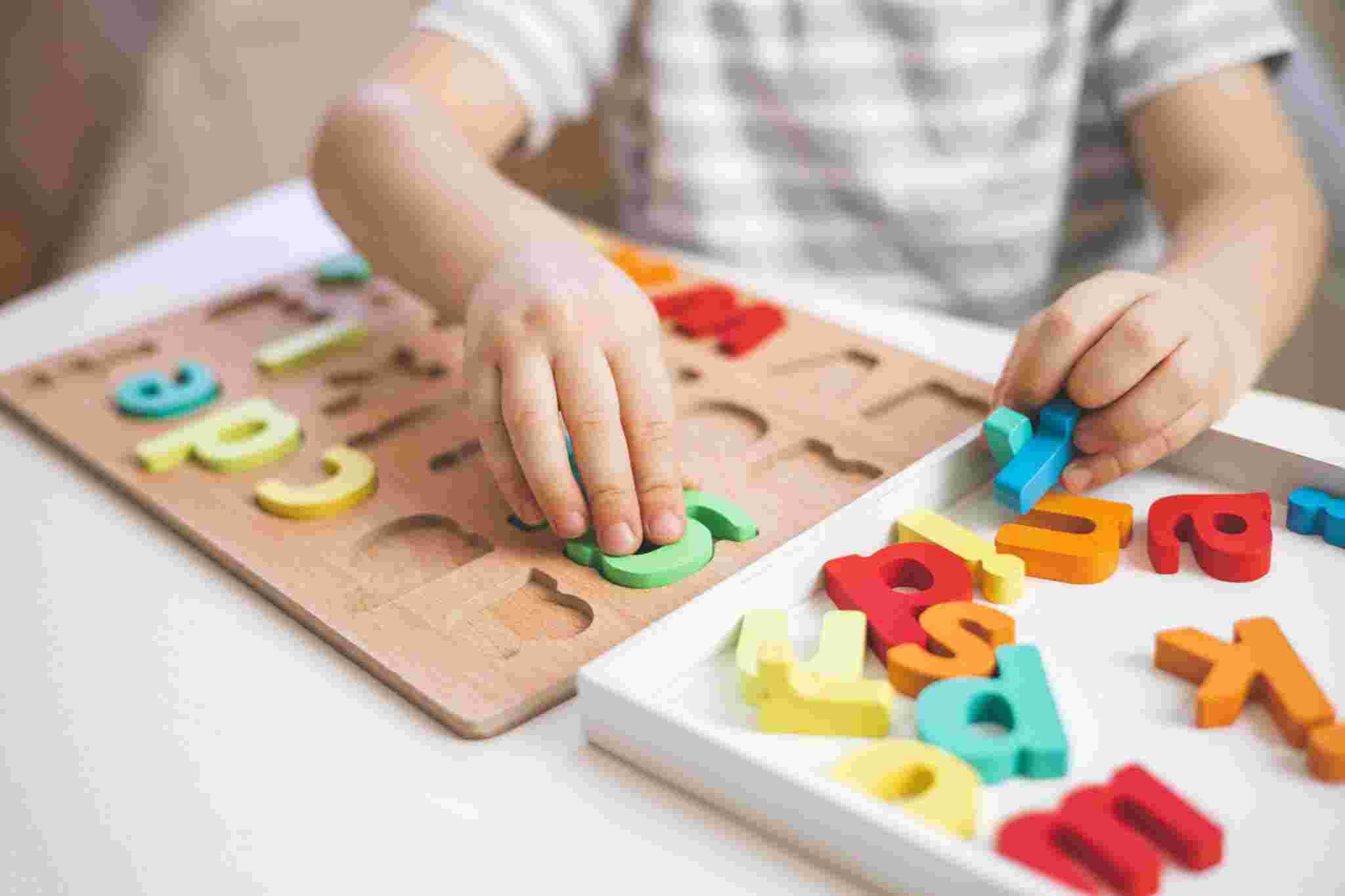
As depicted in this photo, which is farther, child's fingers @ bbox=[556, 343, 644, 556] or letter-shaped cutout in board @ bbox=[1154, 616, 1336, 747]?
child's fingers @ bbox=[556, 343, 644, 556]

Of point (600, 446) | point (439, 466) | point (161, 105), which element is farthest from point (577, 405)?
point (161, 105)

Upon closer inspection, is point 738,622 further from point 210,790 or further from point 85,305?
point 85,305

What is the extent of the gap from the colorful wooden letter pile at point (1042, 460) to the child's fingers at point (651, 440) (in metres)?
0.15

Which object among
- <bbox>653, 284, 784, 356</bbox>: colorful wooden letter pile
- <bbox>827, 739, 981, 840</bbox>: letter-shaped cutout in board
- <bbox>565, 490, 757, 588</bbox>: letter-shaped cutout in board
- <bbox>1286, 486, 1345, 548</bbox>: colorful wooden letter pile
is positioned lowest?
<bbox>565, 490, 757, 588</bbox>: letter-shaped cutout in board

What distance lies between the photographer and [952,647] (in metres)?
0.44

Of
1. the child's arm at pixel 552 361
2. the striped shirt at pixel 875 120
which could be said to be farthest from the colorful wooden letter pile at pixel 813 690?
the striped shirt at pixel 875 120

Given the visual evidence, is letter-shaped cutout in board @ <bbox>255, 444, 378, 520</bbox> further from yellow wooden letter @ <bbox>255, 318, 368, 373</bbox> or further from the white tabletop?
yellow wooden letter @ <bbox>255, 318, 368, 373</bbox>

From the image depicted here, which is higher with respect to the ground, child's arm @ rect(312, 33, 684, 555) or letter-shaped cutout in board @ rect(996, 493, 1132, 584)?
child's arm @ rect(312, 33, 684, 555)

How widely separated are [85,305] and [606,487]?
0.57m

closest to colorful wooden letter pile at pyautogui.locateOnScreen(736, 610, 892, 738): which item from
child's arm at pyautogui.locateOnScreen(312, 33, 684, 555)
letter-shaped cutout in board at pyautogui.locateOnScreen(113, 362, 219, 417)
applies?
child's arm at pyautogui.locateOnScreen(312, 33, 684, 555)

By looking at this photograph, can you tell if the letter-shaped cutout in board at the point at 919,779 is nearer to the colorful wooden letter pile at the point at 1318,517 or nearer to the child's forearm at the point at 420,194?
the colorful wooden letter pile at the point at 1318,517

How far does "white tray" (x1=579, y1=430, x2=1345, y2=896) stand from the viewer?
35cm

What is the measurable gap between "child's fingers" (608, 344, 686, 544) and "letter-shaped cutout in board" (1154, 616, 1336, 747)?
209 millimetres

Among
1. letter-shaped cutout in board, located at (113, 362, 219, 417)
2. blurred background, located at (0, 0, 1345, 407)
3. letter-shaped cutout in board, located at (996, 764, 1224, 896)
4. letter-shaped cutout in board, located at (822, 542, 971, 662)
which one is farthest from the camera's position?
blurred background, located at (0, 0, 1345, 407)
